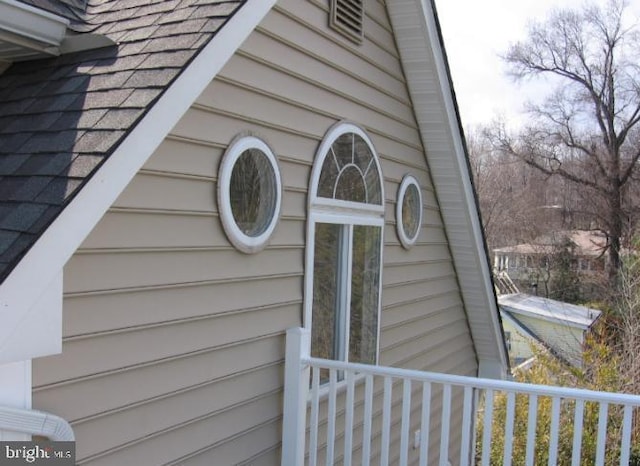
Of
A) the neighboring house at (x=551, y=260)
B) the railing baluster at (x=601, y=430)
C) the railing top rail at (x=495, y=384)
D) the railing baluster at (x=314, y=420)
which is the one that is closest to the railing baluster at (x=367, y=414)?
the railing top rail at (x=495, y=384)

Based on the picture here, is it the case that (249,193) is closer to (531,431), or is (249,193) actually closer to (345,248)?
(345,248)

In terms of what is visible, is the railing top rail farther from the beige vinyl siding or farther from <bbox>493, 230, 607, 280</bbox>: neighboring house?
<bbox>493, 230, 607, 280</bbox>: neighboring house

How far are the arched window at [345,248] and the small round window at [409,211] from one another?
0.36m

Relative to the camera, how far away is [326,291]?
3.91m

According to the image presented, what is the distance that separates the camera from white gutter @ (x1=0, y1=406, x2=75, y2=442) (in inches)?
73.0

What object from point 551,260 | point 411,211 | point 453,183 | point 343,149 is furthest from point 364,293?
point 551,260

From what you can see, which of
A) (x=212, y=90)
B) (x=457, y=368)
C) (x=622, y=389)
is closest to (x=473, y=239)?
(x=457, y=368)

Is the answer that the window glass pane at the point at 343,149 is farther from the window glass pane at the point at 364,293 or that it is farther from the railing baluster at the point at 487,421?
the railing baluster at the point at 487,421

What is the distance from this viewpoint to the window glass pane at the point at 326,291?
3771mm

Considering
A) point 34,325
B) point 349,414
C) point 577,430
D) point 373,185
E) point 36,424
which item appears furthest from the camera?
point 373,185

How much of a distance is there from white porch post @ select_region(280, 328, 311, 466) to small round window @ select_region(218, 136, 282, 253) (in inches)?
24.6

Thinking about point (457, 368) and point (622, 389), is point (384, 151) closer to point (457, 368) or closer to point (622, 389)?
point (457, 368)

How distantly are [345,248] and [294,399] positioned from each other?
3.66ft

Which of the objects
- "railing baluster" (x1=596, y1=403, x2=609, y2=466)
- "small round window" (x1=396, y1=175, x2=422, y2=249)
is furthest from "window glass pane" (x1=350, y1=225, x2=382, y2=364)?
"railing baluster" (x1=596, y1=403, x2=609, y2=466)
